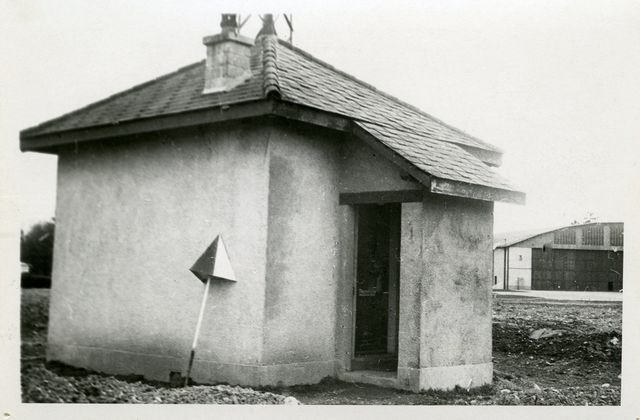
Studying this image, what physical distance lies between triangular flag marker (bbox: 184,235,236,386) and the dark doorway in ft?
6.17

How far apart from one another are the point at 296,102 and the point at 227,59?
119cm

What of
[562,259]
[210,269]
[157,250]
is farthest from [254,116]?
[562,259]

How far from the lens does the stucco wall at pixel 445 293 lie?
31.6 feet

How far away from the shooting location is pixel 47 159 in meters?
10.0

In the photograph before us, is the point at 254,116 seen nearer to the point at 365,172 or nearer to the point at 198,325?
the point at 365,172

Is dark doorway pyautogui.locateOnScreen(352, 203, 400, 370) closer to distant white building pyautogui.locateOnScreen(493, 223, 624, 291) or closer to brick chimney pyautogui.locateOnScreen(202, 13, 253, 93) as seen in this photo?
distant white building pyautogui.locateOnScreen(493, 223, 624, 291)

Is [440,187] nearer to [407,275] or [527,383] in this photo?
[407,275]

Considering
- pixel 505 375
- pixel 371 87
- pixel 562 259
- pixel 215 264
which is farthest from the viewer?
pixel 371 87

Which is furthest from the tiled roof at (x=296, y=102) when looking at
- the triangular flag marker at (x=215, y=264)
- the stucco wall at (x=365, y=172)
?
the triangular flag marker at (x=215, y=264)

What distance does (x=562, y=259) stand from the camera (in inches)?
428

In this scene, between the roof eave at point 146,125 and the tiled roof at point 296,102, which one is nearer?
the roof eave at point 146,125

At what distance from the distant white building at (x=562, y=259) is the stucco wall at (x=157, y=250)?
12.5 feet

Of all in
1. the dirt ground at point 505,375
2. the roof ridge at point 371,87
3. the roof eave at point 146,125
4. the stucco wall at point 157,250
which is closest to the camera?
the dirt ground at point 505,375

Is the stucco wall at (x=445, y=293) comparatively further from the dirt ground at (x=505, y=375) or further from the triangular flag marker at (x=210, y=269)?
the triangular flag marker at (x=210, y=269)
